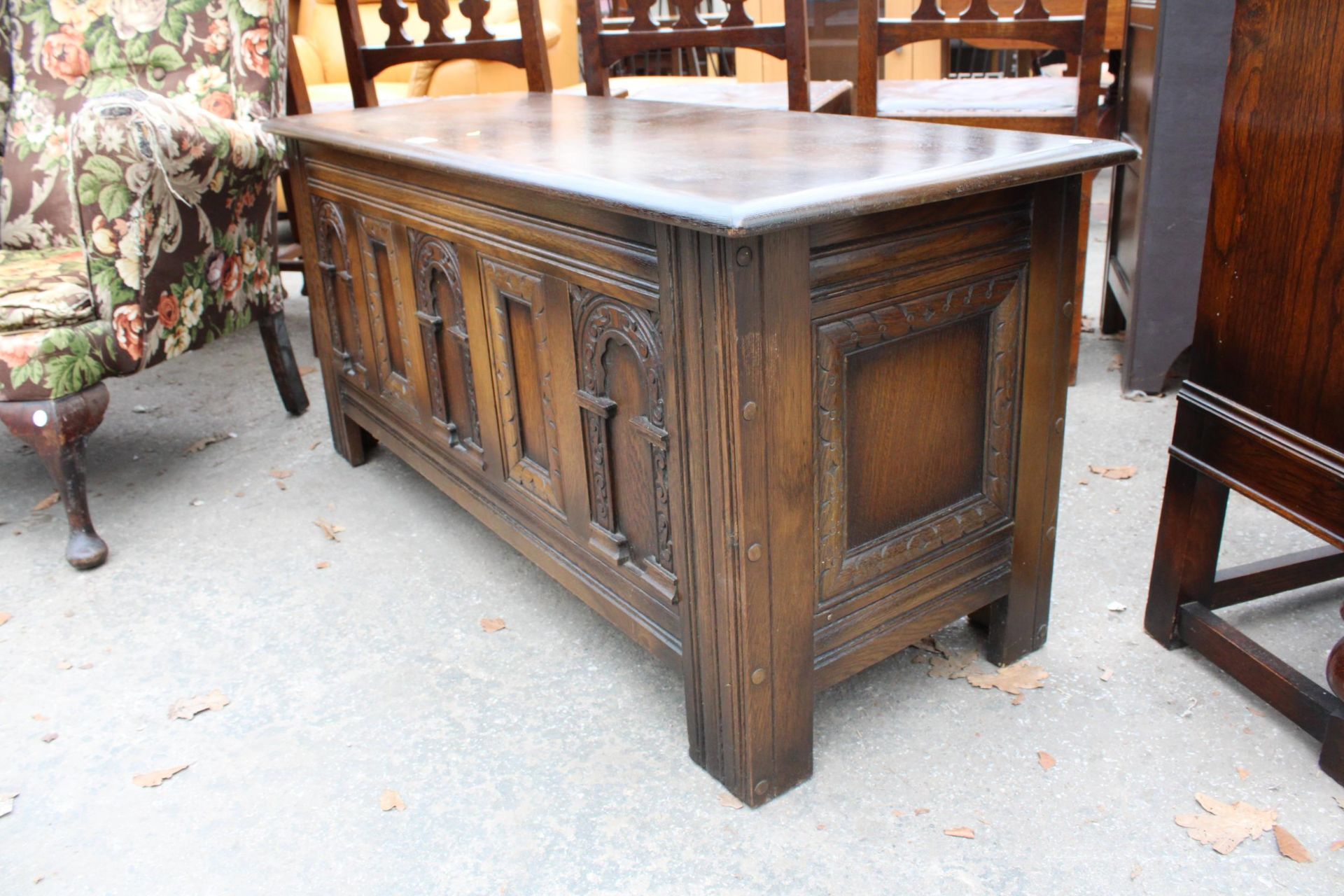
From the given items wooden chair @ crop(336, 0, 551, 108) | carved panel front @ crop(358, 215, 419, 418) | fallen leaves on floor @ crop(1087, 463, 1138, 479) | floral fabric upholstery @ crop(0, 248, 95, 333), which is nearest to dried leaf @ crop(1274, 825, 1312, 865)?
fallen leaves on floor @ crop(1087, 463, 1138, 479)

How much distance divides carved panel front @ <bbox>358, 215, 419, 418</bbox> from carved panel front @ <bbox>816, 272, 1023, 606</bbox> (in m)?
1.11

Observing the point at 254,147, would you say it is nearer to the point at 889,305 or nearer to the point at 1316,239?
the point at 889,305

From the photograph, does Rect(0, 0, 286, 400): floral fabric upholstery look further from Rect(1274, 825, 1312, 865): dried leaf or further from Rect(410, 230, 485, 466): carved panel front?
Rect(1274, 825, 1312, 865): dried leaf

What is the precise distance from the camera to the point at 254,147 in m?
2.53

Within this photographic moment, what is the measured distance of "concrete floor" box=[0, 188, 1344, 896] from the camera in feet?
4.77

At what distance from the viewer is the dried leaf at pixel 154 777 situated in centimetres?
168

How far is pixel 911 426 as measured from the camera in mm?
1544

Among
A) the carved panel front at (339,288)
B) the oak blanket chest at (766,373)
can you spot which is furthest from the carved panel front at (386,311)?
the oak blanket chest at (766,373)

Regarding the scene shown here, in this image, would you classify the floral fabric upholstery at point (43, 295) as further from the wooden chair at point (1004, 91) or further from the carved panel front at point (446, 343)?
the wooden chair at point (1004, 91)

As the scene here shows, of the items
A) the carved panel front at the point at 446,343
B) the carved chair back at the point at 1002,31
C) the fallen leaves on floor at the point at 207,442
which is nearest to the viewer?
the carved panel front at the point at 446,343

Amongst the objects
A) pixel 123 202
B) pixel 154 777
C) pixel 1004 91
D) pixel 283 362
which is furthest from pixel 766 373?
pixel 1004 91

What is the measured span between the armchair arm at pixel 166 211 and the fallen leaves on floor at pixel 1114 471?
2111mm

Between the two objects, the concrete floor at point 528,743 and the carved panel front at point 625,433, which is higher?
the carved panel front at point 625,433

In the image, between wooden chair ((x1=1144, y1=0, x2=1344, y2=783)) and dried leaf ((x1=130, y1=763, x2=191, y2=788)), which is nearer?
wooden chair ((x1=1144, y1=0, x2=1344, y2=783))
